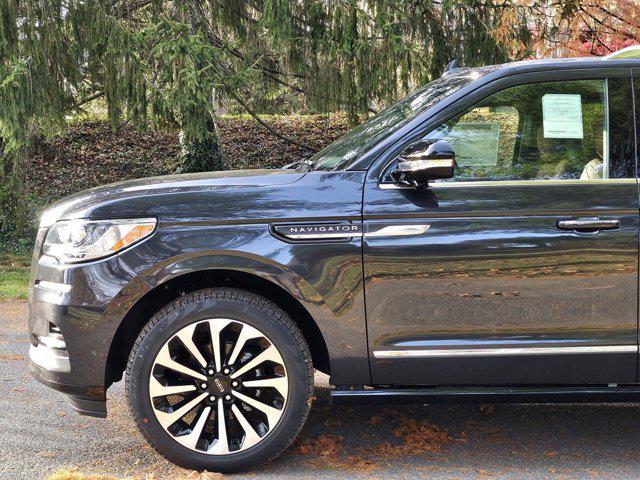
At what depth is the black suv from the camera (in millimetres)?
3848

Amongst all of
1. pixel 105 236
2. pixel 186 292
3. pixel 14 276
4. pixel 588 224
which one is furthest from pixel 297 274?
pixel 14 276

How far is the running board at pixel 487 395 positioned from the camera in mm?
3889

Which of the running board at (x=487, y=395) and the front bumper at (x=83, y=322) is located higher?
the front bumper at (x=83, y=322)

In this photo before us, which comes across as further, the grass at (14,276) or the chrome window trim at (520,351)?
the grass at (14,276)

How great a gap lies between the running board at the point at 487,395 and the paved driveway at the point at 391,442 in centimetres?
38

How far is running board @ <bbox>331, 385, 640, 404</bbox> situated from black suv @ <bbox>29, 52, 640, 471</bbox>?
1cm

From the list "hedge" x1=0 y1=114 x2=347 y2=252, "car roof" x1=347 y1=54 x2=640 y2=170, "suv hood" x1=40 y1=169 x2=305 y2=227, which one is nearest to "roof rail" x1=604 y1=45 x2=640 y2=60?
"car roof" x1=347 y1=54 x2=640 y2=170

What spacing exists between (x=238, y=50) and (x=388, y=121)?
7.77 m

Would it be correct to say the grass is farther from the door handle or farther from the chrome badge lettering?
the door handle

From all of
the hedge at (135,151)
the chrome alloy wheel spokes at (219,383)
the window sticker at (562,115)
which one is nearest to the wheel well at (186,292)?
the chrome alloy wheel spokes at (219,383)

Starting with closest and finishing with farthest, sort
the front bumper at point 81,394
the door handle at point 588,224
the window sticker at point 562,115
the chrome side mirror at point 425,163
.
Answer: the chrome side mirror at point 425,163, the door handle at point 588,224, the front bumper at point 81,394, the window sticker at point 562,115

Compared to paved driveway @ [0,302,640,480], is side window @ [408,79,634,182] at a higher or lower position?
higher

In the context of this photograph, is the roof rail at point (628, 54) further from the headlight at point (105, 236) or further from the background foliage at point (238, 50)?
the background foliage at point (238, 50)

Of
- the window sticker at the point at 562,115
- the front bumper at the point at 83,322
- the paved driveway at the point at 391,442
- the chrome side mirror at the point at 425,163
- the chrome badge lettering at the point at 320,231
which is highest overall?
the window sticker at the point at 562,115
